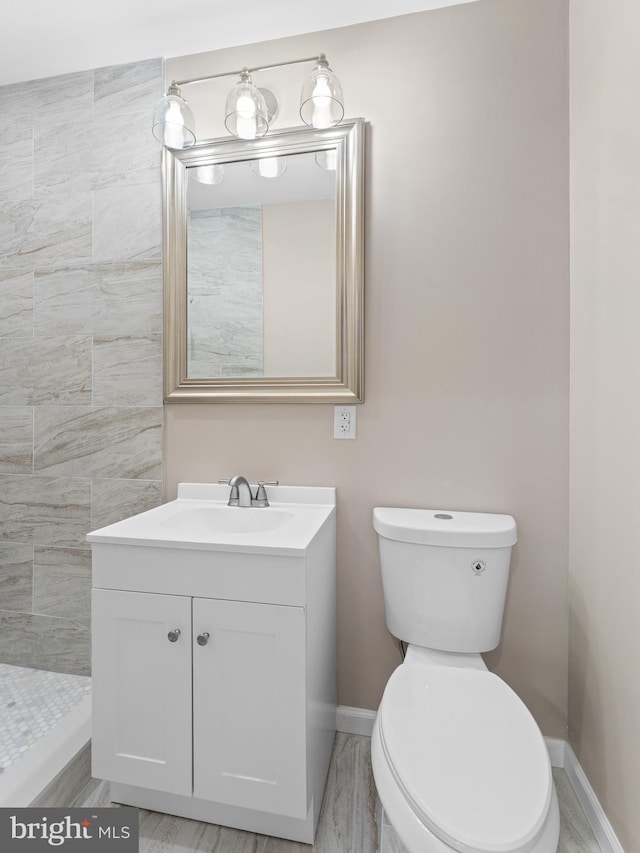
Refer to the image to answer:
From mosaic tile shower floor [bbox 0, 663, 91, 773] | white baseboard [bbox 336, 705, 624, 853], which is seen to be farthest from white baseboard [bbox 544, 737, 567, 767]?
mosaic tile shower floor [bbox 0, 663, 91, 773]

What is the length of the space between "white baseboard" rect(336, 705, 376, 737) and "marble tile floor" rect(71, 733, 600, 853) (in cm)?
19

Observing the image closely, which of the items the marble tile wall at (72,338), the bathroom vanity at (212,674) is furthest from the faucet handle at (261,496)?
the marble tile wall at (72,338)

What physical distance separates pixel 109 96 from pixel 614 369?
199cm

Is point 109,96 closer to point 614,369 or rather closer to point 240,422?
point 240,422

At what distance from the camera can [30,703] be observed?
1.67 meters

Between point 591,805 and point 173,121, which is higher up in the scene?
point 173,121

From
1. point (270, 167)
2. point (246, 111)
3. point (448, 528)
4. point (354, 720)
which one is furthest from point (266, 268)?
point (354, 720)

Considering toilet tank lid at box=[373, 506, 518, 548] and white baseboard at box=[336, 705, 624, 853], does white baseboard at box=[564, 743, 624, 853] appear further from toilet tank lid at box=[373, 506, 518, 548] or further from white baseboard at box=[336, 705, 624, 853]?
toilet tank lid at box=[373, 506, 518, 548]

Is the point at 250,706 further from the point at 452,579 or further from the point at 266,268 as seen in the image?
the point at 266,268

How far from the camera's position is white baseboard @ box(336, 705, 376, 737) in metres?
1.58

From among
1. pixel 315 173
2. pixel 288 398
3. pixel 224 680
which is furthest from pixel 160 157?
pixel 224 680

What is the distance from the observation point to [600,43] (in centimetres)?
120

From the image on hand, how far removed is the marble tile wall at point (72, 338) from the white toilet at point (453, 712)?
39.1 inches

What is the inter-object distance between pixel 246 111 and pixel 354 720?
208cm
